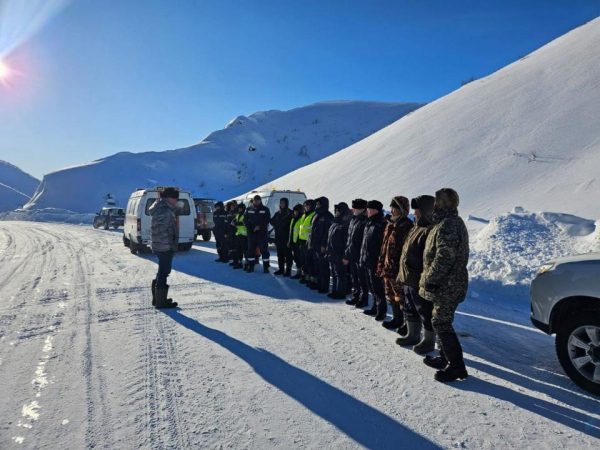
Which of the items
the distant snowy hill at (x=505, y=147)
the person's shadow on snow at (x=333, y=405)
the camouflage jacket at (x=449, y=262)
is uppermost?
the distant snowy hill at (x=505, y=147)

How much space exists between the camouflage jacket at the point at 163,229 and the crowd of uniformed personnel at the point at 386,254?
294cm

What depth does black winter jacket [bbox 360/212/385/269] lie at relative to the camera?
6520mm

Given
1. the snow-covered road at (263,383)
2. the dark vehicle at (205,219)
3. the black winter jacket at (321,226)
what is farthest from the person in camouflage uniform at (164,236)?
the dark vehicle at (205,219)

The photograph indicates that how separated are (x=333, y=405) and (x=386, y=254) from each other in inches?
103

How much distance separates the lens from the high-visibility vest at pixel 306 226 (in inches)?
367

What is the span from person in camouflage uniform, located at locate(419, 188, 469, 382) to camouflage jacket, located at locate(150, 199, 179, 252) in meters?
4.60

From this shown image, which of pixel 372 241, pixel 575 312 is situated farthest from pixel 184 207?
pixel 575 312

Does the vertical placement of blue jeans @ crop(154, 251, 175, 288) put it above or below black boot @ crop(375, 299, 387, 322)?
above

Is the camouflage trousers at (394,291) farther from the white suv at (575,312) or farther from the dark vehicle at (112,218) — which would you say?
the dark vehicle at (112,218)

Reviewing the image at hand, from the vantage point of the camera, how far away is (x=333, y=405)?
3.65 m

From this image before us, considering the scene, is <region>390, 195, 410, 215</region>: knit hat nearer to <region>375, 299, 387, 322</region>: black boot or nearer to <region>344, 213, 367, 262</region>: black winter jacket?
<region>344, 213, 367, 262</region>: black winter jacket

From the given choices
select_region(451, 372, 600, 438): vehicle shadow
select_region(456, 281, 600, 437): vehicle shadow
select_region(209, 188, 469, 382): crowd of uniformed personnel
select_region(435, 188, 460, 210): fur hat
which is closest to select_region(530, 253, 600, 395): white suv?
select_region(456, 281, 600, 437): vehicle shadow

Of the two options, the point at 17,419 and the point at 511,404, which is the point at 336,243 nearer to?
the point at 511,404

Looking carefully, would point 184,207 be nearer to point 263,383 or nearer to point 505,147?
point 263,383
